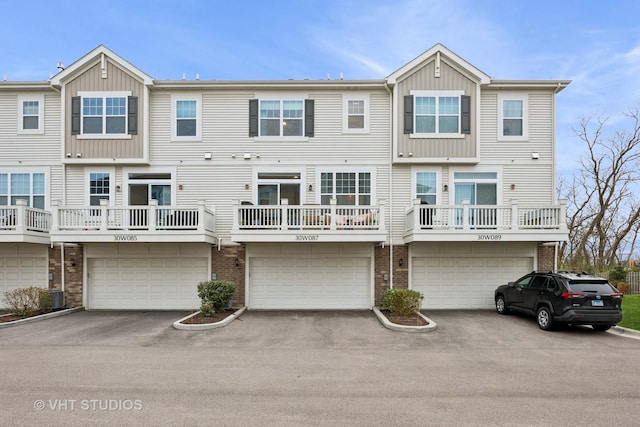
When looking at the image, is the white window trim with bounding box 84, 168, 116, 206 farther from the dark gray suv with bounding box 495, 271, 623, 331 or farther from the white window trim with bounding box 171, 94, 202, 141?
the dark gray suv with bounding box 495, 271, 623, 331

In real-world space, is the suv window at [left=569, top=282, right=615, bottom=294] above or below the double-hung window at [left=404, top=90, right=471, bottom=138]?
below

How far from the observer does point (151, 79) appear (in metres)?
15.8

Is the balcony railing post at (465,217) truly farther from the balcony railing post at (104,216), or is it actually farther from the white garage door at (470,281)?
the balcony railing post at (104,216)

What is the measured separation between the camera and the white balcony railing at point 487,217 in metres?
14.1

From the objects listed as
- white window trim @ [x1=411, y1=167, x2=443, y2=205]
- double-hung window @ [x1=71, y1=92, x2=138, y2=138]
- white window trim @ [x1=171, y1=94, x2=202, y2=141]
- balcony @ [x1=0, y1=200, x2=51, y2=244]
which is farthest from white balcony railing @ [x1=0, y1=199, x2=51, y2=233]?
white window trim @ [x1=411, y1=167, x2=443, y2=205]

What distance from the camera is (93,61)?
1591 cm

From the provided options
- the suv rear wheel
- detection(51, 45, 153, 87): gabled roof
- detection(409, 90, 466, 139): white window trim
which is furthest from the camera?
detection(409, 90, 466, 139): white window trim

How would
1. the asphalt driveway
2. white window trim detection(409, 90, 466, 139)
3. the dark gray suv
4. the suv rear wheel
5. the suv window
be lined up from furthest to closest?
white window trim detection(409, 90, 466, 139) < the suv rear wheel < the suv window < the dark gray suv < the asphalt driveway

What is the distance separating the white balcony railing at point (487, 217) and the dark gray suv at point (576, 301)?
2286mm

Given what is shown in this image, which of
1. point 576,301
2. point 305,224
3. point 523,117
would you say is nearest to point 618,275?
point 523,117

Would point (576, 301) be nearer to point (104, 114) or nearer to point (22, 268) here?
point (104, 114)

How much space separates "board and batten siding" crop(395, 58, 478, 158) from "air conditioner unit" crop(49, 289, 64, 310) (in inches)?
549

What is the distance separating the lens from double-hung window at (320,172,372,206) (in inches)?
630

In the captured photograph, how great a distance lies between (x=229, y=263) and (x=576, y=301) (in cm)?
1148
